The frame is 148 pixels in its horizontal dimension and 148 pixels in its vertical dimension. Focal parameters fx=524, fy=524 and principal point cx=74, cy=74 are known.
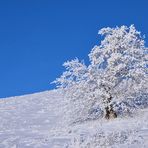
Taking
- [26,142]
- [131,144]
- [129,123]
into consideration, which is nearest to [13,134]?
[26,142]

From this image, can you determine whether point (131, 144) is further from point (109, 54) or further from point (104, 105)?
point (109, 54)

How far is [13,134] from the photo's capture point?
2948 cm

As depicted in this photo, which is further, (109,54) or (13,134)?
(109,54)

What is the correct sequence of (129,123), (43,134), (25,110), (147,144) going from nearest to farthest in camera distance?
(147,144) → (43,134) → (129,123) → (25,110)

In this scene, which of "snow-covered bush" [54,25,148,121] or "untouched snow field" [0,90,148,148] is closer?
"untouched snow field" [0,90,148,148]

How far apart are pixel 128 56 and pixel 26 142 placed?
40.7ft

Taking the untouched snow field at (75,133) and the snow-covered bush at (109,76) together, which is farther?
the snow-covered bush at (109,76)

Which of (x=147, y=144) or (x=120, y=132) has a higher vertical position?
(x=120, y=132)

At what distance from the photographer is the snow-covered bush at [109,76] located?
114ft

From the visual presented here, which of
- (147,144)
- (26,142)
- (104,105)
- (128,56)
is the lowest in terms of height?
(147,144)

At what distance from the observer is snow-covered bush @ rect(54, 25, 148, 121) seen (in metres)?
34.7

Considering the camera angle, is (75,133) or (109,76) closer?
(75,133)

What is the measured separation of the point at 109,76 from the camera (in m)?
35.2

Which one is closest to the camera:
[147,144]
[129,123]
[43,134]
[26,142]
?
[147,144]
